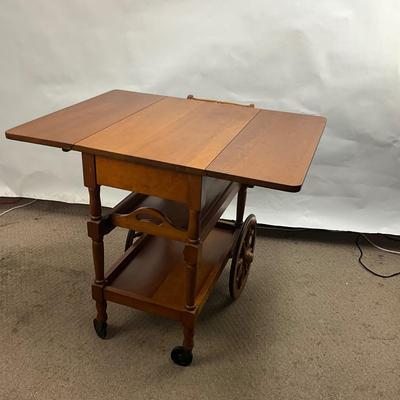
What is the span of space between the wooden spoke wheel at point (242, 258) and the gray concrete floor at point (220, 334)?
7 centimetres

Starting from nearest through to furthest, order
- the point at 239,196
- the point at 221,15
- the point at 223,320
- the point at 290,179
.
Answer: the point at 290,179, the point at 223,320, the point at 239,196, the point at 221,15

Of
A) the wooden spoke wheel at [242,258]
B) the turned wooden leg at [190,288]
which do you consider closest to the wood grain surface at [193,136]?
the turned wooden leg at [190,288]

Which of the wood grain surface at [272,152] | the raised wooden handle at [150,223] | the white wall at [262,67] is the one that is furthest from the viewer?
the white wall at [262,67]

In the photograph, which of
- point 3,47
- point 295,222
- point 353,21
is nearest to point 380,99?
point 353,21

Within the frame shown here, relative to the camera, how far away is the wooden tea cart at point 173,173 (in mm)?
1124

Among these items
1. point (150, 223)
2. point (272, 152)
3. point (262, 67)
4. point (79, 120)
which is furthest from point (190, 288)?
point (262, 67)

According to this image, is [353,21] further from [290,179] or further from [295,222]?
[290,179]

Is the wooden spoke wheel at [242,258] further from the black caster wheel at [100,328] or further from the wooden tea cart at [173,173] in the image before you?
the black caster wheel at [100,328]

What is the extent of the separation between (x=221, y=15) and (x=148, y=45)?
0.33 meters

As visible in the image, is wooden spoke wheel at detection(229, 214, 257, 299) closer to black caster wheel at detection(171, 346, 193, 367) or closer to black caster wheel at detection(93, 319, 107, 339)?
black caster wheel at detection(171, 346, 193, 367)

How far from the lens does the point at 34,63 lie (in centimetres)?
206

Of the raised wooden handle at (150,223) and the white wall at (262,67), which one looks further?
the white wall at (262,67)

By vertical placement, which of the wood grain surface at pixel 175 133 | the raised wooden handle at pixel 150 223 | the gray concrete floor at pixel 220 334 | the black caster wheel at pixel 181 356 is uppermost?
the wood grain surface at pixel 175 133

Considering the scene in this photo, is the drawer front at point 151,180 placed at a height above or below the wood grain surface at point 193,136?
below
